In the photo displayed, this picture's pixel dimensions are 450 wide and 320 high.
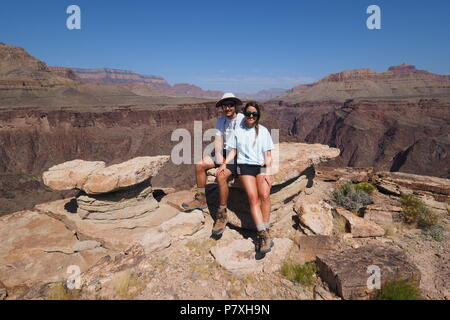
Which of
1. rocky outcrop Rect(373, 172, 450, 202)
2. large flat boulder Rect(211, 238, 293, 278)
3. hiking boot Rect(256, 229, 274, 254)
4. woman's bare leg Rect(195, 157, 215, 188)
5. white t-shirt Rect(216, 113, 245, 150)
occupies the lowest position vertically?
large flat boulder Rect(211, 238, 293, 278)

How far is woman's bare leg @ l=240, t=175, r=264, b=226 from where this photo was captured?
4023 mm

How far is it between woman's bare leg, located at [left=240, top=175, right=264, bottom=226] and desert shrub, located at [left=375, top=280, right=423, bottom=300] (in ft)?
5.81

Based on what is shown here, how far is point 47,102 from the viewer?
6600 centimetres

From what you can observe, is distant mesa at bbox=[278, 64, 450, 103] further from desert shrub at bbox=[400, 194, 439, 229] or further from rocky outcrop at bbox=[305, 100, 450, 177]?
desert shrub at bbox=[400, 194, 439, 229]

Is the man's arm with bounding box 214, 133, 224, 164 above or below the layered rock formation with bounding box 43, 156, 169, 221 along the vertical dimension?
above

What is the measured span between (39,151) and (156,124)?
2709 cm

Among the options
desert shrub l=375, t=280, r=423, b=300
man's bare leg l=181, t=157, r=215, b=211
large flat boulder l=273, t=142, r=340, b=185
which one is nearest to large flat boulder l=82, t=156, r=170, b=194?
man's bare leg l=181, t=157, r=215, b=211

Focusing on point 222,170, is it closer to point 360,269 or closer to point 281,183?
point 281,183

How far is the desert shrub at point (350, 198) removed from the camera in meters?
6.27

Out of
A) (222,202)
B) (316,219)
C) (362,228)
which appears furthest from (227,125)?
(362,228)

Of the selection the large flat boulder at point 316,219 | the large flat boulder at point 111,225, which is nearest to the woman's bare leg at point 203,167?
the large flat boulder at point 111,225

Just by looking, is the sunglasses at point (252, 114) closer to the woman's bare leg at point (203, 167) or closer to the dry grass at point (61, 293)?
the woman's bare leg at point (203, 167)

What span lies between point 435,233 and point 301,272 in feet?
10.9
